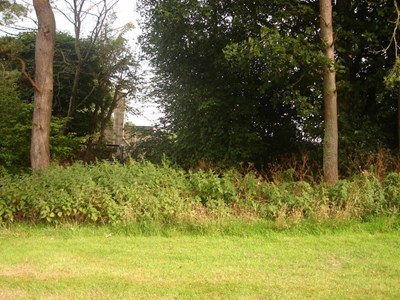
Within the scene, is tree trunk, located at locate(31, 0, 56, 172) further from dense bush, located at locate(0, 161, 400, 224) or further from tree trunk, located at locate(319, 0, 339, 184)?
tree trunk, located at locate(319, 0, 339, 184)

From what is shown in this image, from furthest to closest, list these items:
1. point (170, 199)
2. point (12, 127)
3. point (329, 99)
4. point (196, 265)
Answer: point (12, 127) → point (329, 99) → point (170, 199) → point (196, 265)

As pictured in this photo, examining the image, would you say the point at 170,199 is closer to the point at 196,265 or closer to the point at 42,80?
the point at 196,265

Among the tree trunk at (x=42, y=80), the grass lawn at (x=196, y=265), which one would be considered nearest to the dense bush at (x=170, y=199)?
the grass lawn at (x=196, y=265)

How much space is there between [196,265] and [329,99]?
6.27m

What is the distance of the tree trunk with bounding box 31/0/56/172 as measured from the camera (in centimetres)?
1094

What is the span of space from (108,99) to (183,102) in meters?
12.7

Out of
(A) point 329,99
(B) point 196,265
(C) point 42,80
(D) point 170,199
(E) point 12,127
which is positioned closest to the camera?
(B) point 196,265

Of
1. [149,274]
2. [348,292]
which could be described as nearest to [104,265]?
[149,274]

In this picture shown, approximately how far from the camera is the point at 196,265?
5383 mm

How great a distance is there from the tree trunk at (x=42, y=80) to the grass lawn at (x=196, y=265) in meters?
3.93

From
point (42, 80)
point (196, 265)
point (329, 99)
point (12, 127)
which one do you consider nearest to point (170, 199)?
point (196, 265)

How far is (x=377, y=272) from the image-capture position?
16.7ft

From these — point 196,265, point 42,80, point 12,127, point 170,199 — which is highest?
point 42,80

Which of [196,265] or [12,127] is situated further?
[12,127]
